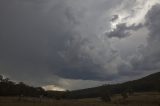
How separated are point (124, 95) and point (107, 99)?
1125cm

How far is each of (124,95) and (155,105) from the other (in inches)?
1692

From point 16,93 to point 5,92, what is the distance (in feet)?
22.1

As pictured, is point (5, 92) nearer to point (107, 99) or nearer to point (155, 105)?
point (107, 99)

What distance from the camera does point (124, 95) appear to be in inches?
6678

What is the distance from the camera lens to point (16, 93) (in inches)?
7864

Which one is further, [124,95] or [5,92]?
[5,92]

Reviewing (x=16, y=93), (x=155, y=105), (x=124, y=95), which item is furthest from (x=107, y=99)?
(x=16, y=93)

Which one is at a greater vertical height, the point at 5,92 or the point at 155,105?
the point at 5,92

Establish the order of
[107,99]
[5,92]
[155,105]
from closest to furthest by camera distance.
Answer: [155,105]
[107,99]
[5,92]

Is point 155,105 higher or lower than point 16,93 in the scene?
lower

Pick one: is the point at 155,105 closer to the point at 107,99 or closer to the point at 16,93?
the point at 107,99

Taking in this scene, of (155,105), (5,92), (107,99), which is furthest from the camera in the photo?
(5,92)

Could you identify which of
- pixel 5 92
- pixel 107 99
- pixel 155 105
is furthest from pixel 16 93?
pixel 155 105

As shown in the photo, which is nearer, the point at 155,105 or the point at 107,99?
the point at 155,105
